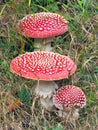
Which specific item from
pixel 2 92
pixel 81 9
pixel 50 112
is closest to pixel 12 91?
pixel 2 92

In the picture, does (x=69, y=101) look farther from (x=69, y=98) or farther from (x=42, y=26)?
(x=42, y=26)

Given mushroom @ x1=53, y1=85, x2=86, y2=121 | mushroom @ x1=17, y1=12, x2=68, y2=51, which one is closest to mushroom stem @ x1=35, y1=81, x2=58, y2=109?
mushroom @ x1=53, y1=85, x2=86, y2=121

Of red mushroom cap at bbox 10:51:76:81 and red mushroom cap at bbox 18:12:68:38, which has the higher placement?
red mushroom cap at bbox 18:12:68:38

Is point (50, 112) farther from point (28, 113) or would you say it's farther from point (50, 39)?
point (50, 39)

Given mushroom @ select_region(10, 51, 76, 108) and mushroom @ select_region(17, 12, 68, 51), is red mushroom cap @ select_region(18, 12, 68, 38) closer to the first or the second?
mushroom @ select_region(17, 12, 68, 51)

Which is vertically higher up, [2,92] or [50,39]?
[50,39]

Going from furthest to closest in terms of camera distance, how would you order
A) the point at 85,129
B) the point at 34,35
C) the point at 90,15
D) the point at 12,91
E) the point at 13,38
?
the point at 90,15 < the point at 13,38 < the point at 34,35 < the point at 12,91 < the point at 85,129

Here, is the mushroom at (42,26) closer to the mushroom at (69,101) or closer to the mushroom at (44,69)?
the mushroom at (44,69)
